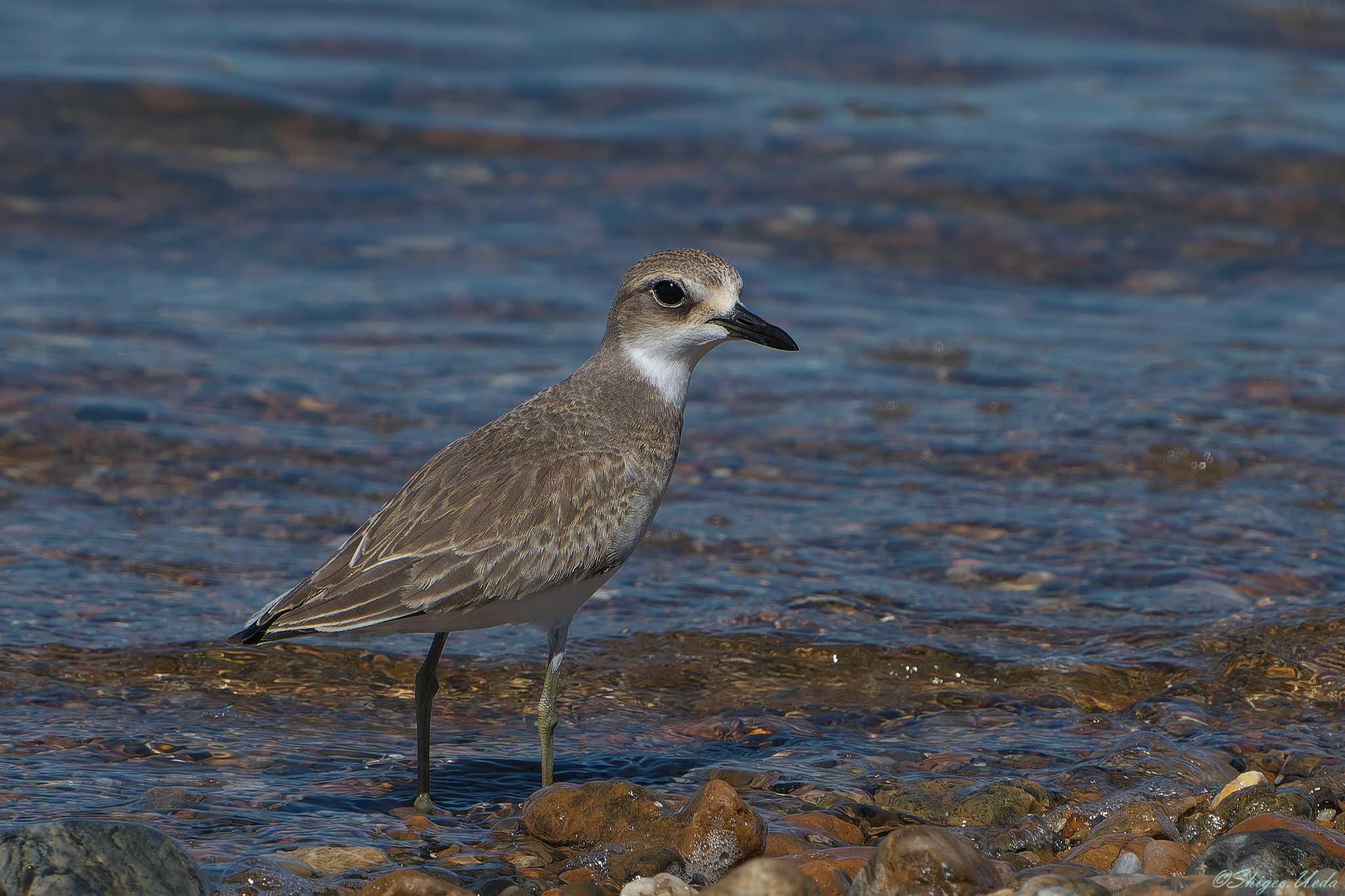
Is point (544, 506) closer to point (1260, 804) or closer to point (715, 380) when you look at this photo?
point (1260, 804)

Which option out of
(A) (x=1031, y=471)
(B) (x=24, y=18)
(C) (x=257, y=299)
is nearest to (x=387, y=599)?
(A) (x=1031, y=471)

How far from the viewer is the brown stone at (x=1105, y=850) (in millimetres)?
4766

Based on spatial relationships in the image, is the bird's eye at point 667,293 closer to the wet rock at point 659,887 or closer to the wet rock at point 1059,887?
the wet rock at point 659,887

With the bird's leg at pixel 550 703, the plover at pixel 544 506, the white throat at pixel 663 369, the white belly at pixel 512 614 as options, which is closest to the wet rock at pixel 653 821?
the bird's leg at pixel 550 703

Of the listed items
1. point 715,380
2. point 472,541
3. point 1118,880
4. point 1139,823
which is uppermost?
point 472,541

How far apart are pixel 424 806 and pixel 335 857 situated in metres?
0.53

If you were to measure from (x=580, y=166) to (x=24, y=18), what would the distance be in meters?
6.37

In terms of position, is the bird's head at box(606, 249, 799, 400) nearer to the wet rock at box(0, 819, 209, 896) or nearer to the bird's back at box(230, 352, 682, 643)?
the bird's back at box(230, 352, 682, 643)

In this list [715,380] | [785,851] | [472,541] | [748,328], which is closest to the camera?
[785,851]

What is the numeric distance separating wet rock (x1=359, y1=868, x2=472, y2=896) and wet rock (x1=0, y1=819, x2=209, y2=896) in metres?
0.45

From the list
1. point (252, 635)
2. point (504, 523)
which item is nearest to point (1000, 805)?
point (504, 523)

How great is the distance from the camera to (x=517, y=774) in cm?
566

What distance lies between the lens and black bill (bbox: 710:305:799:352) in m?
5.91

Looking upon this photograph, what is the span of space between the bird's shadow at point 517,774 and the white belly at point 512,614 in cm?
53
